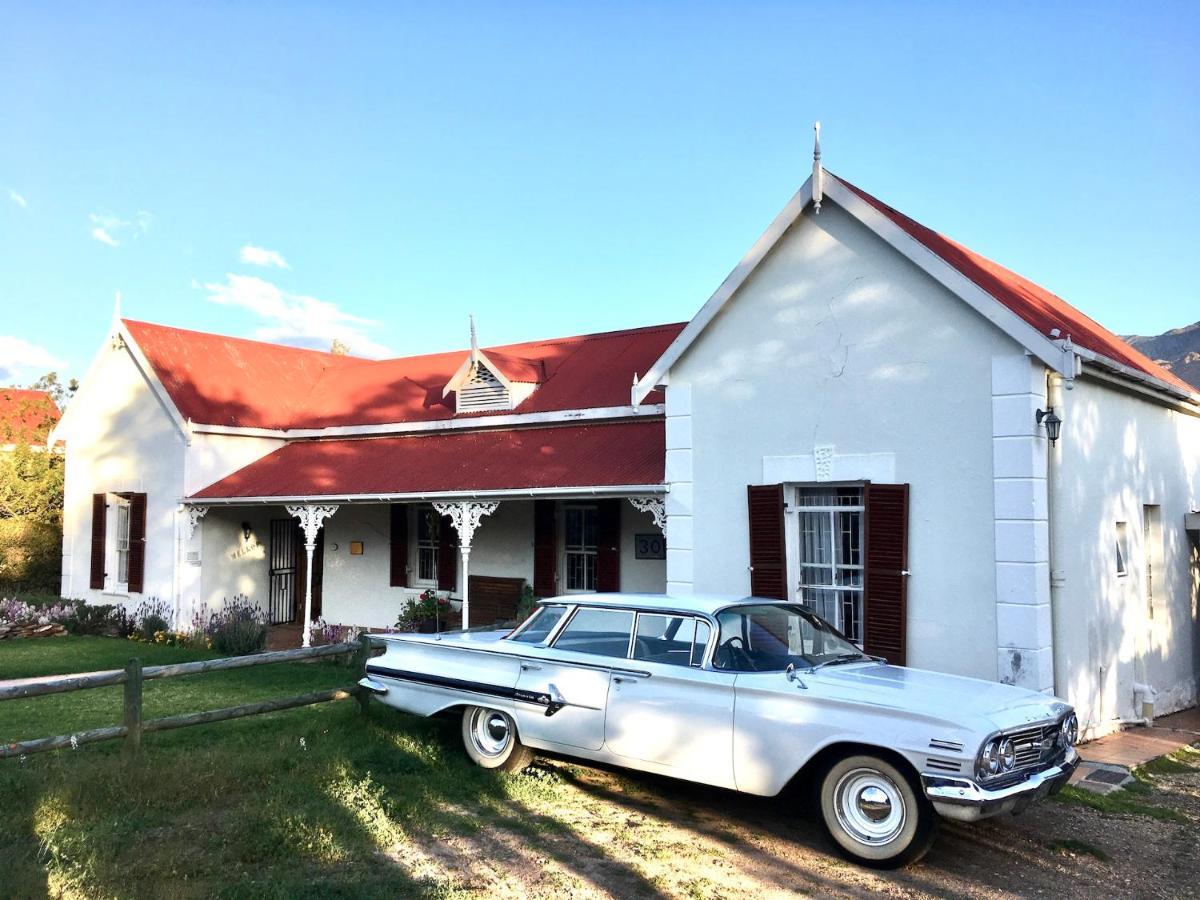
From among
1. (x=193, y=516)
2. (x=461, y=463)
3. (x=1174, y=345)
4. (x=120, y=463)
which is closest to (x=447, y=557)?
(x=461, y=463)

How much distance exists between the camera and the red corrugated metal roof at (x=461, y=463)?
42.3 feet

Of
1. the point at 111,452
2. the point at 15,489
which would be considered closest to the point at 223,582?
the point at 111,452

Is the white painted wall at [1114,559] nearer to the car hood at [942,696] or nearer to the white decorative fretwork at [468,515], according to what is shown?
the car hood at [942,696]

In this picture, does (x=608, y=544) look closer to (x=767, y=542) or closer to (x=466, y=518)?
(x=466, y=518)

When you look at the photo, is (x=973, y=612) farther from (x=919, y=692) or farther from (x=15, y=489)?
(x=15, y=489)

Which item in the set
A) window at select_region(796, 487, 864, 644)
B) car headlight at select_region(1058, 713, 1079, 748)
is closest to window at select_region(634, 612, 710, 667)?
car headlight at select_region(1058, 713, 1079, 748)

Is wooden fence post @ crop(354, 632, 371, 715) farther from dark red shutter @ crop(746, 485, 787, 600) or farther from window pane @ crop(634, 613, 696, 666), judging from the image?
dark red shutter @ crop(746, 485, 787, 600)

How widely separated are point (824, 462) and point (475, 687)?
4491mm

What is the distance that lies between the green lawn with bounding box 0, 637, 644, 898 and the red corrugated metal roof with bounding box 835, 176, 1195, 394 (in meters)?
6.34

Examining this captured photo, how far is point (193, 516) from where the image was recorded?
1647 cm

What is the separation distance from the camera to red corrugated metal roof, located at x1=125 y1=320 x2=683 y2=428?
50.9 feet

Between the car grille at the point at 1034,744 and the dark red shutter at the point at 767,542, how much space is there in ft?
13.6

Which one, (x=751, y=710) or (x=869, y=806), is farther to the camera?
(x=751, y=710)

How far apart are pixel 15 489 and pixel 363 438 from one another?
32.5 ft
